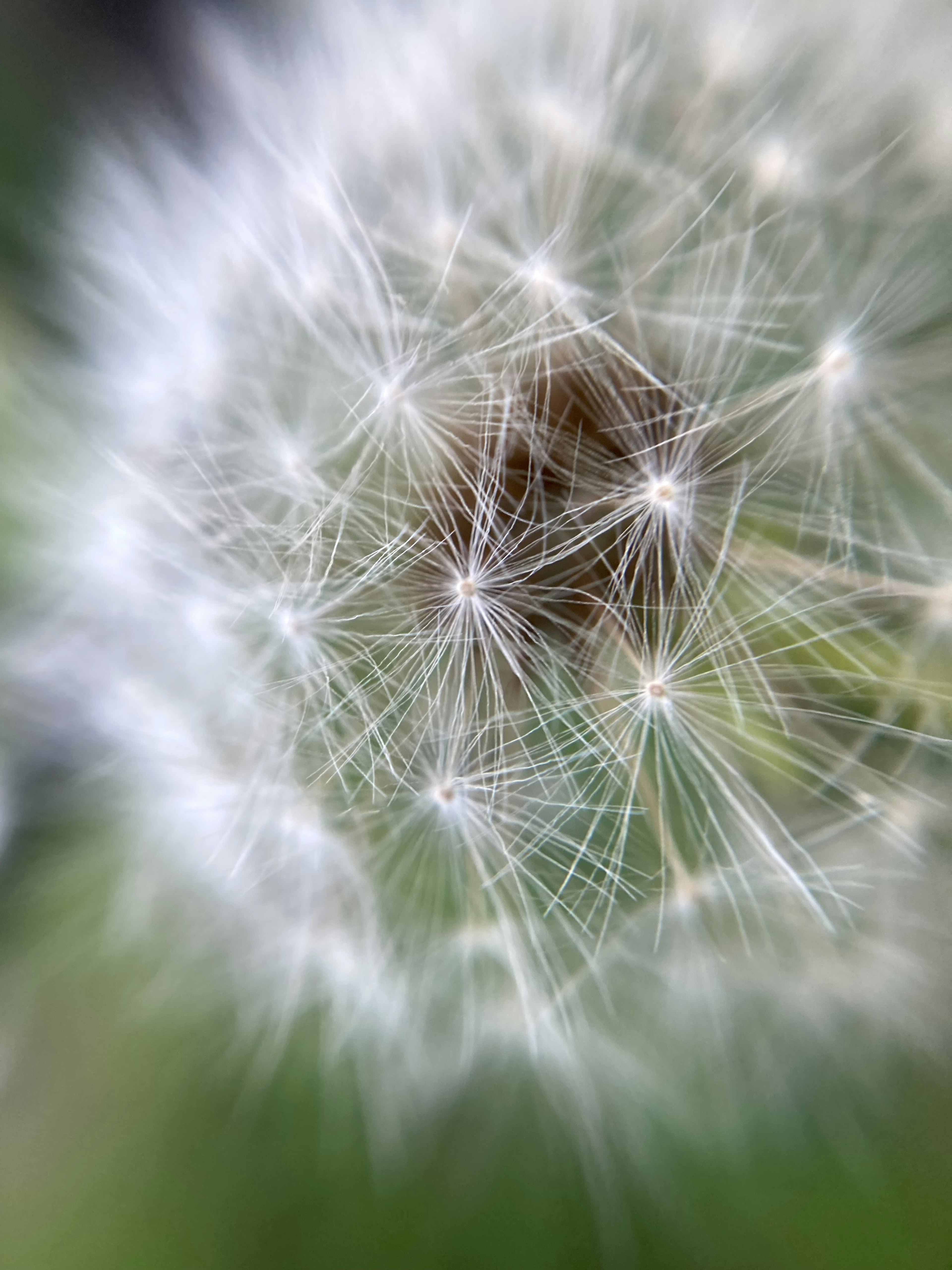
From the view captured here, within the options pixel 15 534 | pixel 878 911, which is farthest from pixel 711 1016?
pixel 15 534

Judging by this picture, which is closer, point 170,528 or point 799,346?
point 799,346

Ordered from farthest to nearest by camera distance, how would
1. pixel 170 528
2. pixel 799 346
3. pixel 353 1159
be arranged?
pixel 353 1159 < pixel 170 528 < pixel 799 346

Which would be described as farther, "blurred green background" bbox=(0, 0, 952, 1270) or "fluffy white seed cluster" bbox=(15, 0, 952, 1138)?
"blurred green background" bbox=(0, 0, 952, 1270)

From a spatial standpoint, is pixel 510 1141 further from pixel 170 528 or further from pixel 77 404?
pixel 77 404

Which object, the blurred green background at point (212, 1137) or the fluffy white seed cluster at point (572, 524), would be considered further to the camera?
the blurred green background at point (212, 1137)
